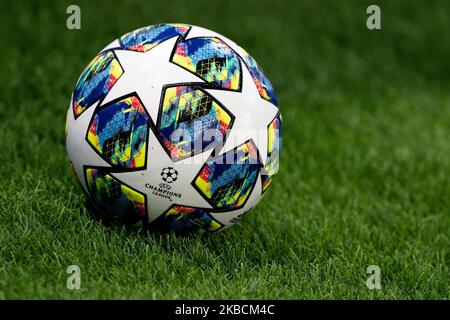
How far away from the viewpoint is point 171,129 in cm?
362

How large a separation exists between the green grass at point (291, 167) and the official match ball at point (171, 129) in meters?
0.29

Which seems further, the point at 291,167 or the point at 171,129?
the point at 291,167

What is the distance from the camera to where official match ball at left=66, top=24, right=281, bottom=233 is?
12.0 feet

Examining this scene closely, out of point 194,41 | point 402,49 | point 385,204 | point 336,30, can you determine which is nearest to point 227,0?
point 336,30

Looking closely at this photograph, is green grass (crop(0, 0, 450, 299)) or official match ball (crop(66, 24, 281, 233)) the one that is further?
green grass (crop(0, 0, 450, 299))

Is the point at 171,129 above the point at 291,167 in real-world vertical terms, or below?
above

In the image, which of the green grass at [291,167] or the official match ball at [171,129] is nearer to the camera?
the official match ball at [171,129]

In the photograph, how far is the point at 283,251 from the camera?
427cm

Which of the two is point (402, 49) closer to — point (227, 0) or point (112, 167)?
point (227, 0)

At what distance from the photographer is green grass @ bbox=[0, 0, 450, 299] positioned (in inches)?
147

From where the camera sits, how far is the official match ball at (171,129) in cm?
364

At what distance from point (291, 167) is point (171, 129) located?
222cm

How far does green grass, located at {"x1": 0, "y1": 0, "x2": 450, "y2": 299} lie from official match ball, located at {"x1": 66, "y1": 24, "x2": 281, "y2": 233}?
0.29m

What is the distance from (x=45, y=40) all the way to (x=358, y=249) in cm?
376
